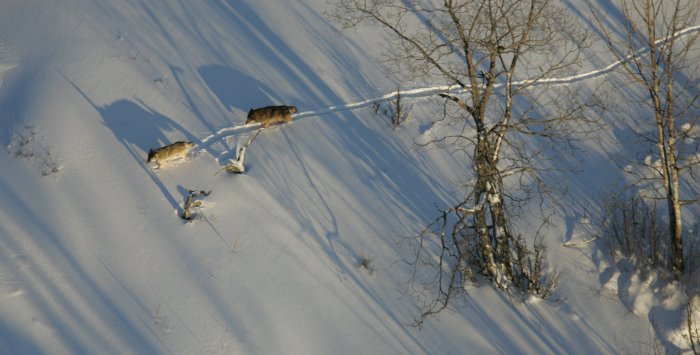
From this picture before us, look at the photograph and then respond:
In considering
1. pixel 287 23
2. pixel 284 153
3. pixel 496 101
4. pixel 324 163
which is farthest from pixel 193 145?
pixel 496 101

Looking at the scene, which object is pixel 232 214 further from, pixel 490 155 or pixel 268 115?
pixel 490 155

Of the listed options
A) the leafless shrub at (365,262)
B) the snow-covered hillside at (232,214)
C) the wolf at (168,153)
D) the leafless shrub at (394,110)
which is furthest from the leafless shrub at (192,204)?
the leafless shrub at (394,110)

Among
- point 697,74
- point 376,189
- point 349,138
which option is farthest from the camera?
point 697,74

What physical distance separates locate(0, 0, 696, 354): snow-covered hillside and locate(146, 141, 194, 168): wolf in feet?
0.67

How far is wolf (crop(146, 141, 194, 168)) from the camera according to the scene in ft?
35.9

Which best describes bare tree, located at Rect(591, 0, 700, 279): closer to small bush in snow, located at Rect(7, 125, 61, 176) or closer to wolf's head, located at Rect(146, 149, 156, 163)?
wolf's head, located at Rect(146, 149, 156, 163)

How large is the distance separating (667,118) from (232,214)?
667cm

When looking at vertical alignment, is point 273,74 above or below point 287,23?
below


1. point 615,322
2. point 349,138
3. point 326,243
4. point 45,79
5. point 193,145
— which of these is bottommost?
point 615,322

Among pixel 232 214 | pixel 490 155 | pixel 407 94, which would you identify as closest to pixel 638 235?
pixel 490 155

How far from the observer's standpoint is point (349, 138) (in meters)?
12.1

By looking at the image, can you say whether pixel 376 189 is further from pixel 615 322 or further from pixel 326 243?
pixel 615 322

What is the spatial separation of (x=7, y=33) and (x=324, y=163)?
25.4ft

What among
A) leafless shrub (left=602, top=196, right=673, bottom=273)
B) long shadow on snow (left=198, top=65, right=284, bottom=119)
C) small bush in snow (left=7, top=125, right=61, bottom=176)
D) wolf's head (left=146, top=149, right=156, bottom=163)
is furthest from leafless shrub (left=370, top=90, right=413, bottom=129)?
small bush in snow (left=7, top=125, right=61, bottom=176)
